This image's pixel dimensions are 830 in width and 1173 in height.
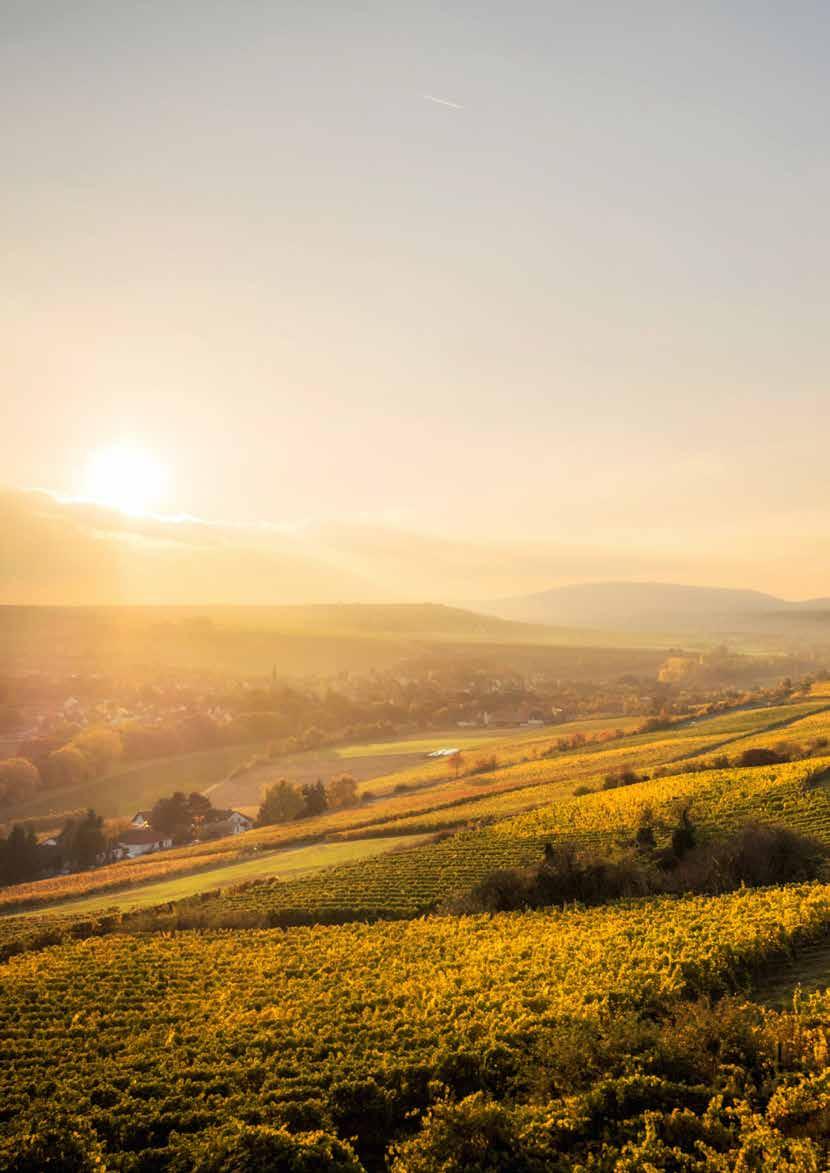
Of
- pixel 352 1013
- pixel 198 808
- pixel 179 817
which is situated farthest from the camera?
pixel 198 808

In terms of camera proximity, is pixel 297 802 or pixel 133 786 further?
pixel 133 786

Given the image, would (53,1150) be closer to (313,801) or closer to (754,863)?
(754,863)

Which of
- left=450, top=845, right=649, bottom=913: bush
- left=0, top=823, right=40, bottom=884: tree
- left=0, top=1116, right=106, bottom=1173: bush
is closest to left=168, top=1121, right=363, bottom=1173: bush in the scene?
left=0, top=1116, right=106, bottom=1173: bush

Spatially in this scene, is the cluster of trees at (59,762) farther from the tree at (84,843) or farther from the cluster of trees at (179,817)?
the tree at (84,843)

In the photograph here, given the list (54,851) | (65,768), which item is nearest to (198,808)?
(54,851)

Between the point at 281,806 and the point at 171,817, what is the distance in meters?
13.1

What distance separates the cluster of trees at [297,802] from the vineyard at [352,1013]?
48702 mm

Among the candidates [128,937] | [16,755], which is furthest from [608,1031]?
[16,755]

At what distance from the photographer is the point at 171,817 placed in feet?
259

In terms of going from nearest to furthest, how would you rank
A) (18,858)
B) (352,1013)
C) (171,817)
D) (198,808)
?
1. (352,1013)
2. (18,858)
3. (171,817)
4. (198,808)

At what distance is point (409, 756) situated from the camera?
347 ft

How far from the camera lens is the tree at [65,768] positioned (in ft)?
318

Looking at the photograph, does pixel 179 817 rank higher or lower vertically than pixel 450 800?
lower

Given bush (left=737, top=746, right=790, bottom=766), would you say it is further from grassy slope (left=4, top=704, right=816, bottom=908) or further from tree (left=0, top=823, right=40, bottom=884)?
tree (left=0, top=823, right=40, bottom=884)
